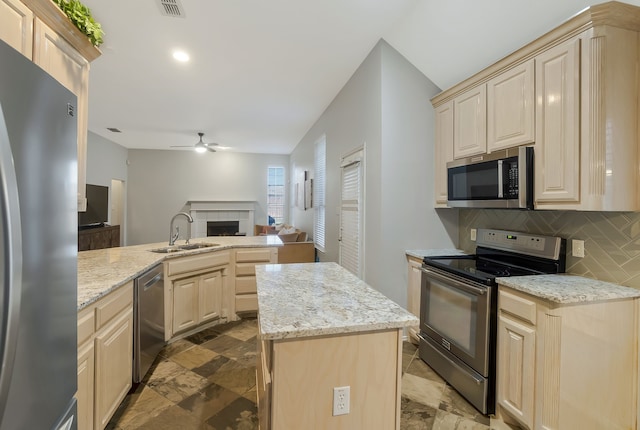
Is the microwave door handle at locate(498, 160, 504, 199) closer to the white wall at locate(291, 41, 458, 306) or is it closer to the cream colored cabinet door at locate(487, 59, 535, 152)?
the cream colored cabinet door at locate(487, 59, 535, 152)

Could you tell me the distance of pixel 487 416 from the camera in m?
1.92

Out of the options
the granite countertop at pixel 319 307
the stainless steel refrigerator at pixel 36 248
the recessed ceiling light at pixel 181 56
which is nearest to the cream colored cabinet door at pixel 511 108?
the granite countertop at pixel 319 307

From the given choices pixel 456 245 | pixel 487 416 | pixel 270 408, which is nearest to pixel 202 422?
pixel 270 408

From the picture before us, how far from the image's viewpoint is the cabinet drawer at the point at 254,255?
11.9 feet

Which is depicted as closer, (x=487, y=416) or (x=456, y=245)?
(x=487, y=416)

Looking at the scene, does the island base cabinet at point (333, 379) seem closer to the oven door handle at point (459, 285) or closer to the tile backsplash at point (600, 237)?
the oven door handle at point (459, 285)

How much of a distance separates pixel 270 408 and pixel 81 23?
7.19 ft

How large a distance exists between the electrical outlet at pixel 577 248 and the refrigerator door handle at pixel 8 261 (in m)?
2.68

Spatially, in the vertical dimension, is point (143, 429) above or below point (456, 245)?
below

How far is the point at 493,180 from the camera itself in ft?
7.35

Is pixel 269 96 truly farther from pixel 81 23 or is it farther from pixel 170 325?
pixel 170 325

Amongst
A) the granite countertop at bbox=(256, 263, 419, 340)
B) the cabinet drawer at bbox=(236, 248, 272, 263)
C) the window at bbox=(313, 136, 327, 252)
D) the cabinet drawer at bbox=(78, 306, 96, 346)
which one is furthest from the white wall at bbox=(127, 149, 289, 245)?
the cabinet drawer at bbox=(78, 306, 96, 346)

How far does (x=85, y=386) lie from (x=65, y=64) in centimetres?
167

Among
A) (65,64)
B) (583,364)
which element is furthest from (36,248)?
(583,364)
